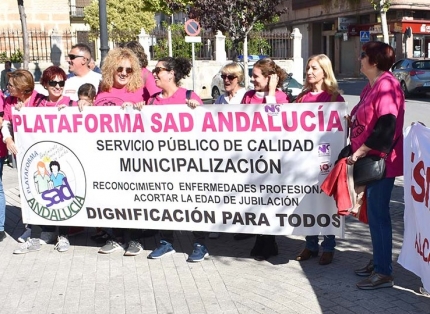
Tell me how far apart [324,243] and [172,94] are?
1941 mm

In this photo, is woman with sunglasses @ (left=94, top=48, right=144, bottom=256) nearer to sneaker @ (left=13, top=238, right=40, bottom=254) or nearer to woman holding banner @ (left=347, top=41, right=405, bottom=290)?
sneaker @ (left=13, top=238, right=40, bottom=254)

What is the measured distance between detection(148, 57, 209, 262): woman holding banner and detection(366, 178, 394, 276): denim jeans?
1.63m

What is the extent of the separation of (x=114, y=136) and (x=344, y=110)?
211 centimetres

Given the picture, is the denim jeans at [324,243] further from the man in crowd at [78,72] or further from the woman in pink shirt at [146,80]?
the man in crowd at [78,72]

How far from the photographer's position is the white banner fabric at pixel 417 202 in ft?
13.9

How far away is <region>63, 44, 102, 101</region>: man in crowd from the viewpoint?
638 centimetres

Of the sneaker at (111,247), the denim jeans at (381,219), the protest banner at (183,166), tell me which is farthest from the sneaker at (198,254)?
the denim jeans at (381,219)

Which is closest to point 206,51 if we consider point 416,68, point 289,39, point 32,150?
point 289,39

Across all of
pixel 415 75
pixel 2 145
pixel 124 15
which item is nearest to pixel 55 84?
pixel 2 145

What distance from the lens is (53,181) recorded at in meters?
5.79

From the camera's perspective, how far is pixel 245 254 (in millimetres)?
5672

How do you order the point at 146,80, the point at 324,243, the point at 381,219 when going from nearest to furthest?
the point at 381,219, the point at 324,243, the point at 146,80

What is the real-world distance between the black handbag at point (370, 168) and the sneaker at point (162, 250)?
206 centimetres

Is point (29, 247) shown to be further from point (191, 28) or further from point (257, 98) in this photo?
point (191, 28)
